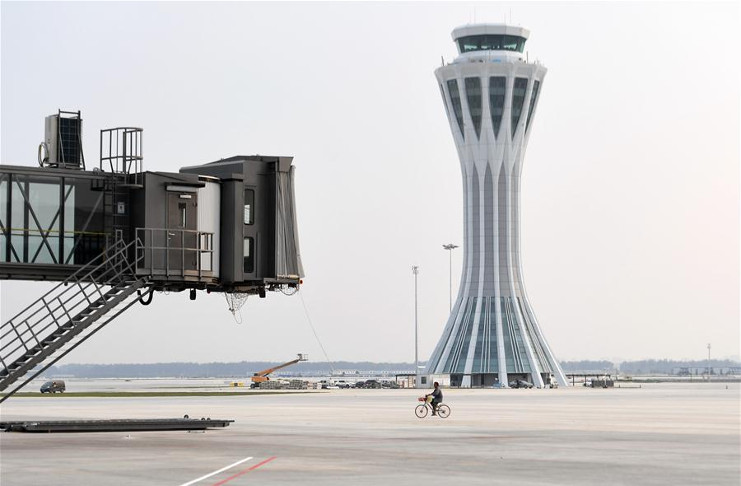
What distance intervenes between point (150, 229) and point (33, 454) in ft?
39.8

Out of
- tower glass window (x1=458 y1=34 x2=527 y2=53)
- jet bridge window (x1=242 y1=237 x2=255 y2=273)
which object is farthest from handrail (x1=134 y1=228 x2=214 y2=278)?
tower glass window (x1=458 y1=34 x2=527 y2=53)

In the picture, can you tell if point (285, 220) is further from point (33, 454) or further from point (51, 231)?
point (33, 454)

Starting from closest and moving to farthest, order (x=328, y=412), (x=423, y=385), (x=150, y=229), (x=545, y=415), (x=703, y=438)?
(x=703, y=438) < (x=150, y=229) < (x=545, y=415) < (x=328, y=412) < (x=423, y=385)

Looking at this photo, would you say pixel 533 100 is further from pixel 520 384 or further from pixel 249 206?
pixel 249 206

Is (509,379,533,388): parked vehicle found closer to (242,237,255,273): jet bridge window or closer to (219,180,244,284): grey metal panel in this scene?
(242,237,255,273): jet bridge window

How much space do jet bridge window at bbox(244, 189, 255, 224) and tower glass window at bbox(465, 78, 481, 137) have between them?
13274 cm

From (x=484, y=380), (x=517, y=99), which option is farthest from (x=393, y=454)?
(x=484, y=380)

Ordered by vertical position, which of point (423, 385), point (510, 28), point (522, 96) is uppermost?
point (510, 28)

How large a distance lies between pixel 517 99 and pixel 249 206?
136 meters

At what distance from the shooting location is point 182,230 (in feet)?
144

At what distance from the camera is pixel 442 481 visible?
82.9ft

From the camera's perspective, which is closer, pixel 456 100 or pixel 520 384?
pixel 520 384

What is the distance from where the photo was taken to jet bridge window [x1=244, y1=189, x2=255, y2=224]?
45.9 m

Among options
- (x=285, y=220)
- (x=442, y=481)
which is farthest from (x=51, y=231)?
(x=442, y=481)
